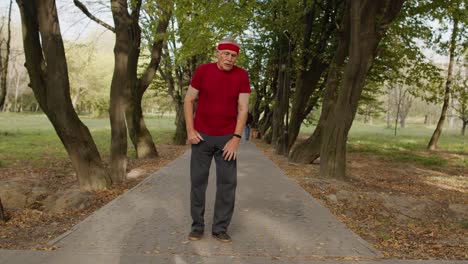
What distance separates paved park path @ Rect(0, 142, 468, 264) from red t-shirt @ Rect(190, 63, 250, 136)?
130 centimetres

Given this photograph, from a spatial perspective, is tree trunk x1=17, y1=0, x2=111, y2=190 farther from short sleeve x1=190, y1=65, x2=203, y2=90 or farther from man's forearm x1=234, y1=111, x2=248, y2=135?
man's forearm x1=234, y1=111, x2=248, y2=135

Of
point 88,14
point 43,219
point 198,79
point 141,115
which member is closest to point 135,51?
point 88,14

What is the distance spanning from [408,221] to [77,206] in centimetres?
541

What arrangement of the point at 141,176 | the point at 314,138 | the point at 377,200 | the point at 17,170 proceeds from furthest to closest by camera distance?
1. the point at 314,138
2. the point at 17,170
3. the point at 141,176
4. the point at 377,200

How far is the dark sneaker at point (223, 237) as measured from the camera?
4.53 metres

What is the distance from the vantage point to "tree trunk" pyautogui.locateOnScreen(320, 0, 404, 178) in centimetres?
945

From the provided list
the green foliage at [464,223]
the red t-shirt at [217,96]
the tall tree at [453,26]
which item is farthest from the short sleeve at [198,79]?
the tall tree at [453,26]

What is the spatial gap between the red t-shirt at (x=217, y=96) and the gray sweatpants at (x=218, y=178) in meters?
0.12

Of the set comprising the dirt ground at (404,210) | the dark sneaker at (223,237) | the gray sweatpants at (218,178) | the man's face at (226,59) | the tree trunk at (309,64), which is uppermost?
the tree trunk at (309,64)

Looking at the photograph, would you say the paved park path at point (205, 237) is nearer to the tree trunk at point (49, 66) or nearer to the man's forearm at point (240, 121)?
the man's forearm at point (240, 121)

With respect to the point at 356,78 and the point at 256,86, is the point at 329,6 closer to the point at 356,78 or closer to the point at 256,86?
the point at 356,78

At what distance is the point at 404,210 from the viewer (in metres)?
7.20

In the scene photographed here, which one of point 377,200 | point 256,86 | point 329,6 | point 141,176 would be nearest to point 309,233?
point 377,200

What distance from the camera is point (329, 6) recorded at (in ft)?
50.4
